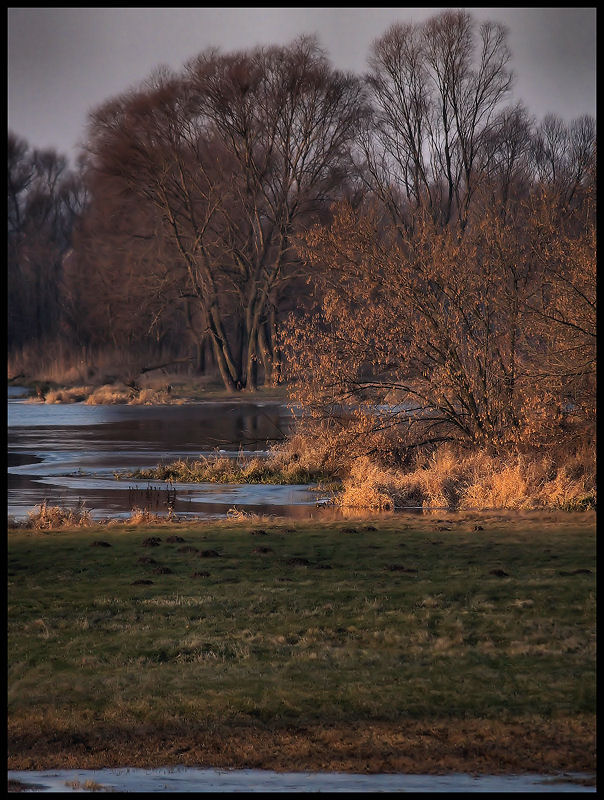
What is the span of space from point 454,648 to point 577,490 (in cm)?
1044

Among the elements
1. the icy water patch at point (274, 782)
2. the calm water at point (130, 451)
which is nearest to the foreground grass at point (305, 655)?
the icy water patch at point (274, 782)

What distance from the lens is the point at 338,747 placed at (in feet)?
24.3

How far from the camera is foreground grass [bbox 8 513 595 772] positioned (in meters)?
7.49

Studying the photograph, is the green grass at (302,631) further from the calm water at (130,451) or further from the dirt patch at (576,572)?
the calm water at (130,451)

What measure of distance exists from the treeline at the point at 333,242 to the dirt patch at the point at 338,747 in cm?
1247

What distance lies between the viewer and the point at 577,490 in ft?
63.3

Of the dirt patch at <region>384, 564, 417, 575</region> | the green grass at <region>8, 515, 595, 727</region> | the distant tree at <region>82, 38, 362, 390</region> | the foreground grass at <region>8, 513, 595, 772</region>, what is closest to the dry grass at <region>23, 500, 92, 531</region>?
the green grass at <region>8, 515, 595, 727</region>

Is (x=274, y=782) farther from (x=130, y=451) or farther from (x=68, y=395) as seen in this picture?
(x=68, y=395)

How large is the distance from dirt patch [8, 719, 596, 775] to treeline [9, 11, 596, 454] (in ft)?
40.9

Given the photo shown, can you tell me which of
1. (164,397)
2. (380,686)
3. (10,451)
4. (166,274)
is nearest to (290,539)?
(380,686)

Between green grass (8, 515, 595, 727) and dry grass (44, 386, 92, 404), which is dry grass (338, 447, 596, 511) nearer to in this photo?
green grass (8, 515, 595, 727)

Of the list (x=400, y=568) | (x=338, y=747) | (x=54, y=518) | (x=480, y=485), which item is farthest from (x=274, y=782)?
(x=480, y=485)

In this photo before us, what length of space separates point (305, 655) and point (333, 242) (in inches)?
521

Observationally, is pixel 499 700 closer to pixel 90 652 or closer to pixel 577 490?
pixel 90 652
